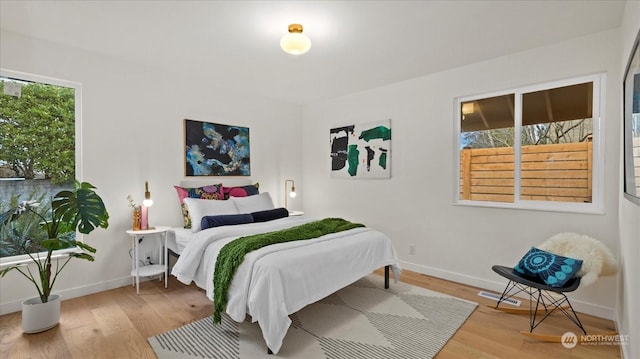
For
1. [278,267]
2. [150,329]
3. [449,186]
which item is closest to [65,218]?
[150,329]

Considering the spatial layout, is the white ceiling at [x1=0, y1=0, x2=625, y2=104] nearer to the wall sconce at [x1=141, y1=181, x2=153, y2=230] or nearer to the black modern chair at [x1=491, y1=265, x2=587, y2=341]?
the wall sconce at [x1=141, y1=181, x2=153, y2=230]

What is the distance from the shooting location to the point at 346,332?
7.94 ft

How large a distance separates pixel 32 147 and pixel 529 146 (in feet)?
16.2

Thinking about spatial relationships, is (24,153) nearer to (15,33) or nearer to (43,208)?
(43,208)

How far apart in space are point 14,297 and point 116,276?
784mm

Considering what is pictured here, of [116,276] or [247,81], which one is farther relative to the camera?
[247,81]

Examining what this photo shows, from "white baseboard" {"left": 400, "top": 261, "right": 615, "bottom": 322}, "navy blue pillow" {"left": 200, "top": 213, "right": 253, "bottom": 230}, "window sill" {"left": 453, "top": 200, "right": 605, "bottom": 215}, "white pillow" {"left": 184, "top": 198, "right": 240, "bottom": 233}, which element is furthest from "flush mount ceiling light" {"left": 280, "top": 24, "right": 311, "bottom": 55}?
"white baseboard" {"left": 400, "top": 261, "right": 615, "bottom": 322}

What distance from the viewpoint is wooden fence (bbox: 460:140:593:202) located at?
2.86 metres

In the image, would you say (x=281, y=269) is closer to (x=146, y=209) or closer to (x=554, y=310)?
(x=146, y=209)

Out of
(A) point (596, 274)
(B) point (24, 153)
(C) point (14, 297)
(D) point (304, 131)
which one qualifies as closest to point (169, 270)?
(C) point (14, 297)

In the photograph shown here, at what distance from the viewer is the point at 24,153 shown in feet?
9.52

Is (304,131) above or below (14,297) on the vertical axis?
above

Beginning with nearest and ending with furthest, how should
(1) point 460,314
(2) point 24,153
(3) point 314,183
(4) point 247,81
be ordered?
1. (1) point 460,314
2. (2) point 24,153
3. (4) point 247,81
4. (3) point 314,183

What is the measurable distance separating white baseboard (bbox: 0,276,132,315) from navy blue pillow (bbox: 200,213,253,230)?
114 centimetres
